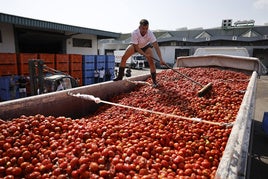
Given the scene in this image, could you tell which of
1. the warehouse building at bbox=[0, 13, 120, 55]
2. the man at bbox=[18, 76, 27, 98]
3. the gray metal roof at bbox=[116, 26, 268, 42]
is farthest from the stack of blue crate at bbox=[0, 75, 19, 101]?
the gray metal roof at bbox=[116, 26, 268, 42]

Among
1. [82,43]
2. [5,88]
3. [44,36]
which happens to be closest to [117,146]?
[5,88]

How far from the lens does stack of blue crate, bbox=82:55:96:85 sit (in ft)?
45.7

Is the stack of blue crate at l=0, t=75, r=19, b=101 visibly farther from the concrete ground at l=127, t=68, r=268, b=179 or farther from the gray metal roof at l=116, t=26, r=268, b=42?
the gray metal roof at l=116, t=26, r=268, b=42

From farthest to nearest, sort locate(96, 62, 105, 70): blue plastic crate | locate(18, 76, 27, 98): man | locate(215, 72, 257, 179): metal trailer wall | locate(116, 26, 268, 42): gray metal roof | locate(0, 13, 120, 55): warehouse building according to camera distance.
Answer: locate(116, 26, 268, 42): gray metal roof, locate(96, 62, 105, 70): blue plastic crate, locate(0, 13, 120, 55): warehouse building, locate(18, 76, 27, 98): man, locate(215, 72, 257, 179): metal trailer wall

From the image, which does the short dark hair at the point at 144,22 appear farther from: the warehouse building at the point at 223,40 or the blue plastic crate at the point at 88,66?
the warehouse building at the point at 223,40

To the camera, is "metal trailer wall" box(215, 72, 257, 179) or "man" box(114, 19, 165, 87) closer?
"metal trailer wall" box(215, 72, 257, 179)

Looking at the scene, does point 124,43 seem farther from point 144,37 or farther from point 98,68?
point 144,37

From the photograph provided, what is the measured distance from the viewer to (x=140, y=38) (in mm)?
5152

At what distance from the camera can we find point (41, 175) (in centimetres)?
180

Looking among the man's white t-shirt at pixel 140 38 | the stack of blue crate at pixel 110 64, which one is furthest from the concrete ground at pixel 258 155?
the stack of blue crate at pixel 110 64

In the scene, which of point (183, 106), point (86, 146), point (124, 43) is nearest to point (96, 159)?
point (86, 146)

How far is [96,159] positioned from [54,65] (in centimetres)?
1152

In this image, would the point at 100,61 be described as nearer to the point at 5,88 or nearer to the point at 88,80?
the point at 88,80

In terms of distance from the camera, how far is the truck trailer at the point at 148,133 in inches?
71.9
